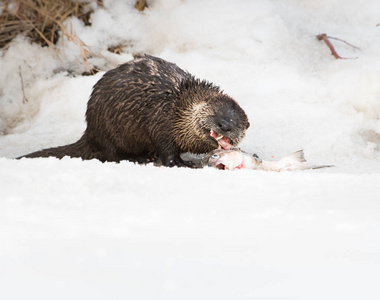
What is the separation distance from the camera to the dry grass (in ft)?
16.2


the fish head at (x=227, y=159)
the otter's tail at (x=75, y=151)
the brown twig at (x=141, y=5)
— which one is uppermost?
the fish head at (x=227, y=159)

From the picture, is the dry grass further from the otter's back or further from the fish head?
the fish head

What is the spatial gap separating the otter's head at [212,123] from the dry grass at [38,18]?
174 cm

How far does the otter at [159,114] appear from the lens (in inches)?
132

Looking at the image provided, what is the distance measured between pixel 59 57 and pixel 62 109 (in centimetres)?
65

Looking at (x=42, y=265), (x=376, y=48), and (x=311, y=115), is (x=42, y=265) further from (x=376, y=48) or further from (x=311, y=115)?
(x=376, y=48)

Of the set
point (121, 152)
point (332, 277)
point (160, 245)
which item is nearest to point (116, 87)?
point (121, 152)

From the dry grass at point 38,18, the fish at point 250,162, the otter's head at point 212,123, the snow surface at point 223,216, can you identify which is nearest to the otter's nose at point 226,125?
the otter's head at point 212,123

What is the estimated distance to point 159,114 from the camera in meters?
3.46

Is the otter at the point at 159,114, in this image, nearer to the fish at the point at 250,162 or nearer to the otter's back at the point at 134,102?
the otter's back at the point at 134,102

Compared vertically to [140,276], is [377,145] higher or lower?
lower

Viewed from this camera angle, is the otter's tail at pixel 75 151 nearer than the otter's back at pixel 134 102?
No

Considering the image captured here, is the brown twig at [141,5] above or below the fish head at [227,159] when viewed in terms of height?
below

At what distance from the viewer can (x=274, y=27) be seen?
15.5 ft
